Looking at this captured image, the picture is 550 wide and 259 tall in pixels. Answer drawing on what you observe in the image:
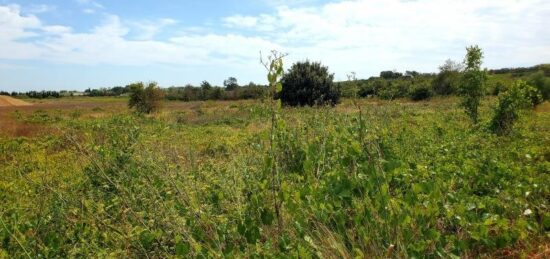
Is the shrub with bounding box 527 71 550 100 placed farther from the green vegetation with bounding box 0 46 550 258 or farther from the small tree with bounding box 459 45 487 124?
the green vegetation with bounding box 0 46 550 258

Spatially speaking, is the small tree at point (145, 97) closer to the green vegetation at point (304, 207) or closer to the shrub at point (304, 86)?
the shrub at point (304, 86)

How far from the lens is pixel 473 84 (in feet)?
42.9

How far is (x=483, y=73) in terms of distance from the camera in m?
13.1

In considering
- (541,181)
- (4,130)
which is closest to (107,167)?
(541,181)

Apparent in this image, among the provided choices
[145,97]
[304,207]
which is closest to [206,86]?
[145,97]

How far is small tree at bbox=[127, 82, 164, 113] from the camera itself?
94.8 ft

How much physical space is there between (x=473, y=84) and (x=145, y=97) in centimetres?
2233

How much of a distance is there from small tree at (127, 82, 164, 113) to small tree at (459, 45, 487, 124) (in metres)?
21.4

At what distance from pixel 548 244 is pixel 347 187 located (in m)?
1.45

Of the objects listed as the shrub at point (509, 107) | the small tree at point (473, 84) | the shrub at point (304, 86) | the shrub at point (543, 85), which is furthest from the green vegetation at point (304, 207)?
the shrub at point (543, 85)

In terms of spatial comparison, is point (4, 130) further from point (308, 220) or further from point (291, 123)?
point (308, 220)

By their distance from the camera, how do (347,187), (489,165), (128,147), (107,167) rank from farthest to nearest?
(128,147), (107,167), (489,165), (347,187)

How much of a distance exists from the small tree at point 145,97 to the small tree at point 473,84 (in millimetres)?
21387

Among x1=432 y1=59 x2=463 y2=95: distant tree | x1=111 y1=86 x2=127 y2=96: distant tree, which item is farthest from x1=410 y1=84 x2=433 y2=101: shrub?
x1=111 y1=86 x2=127 y2=96: distant tree
